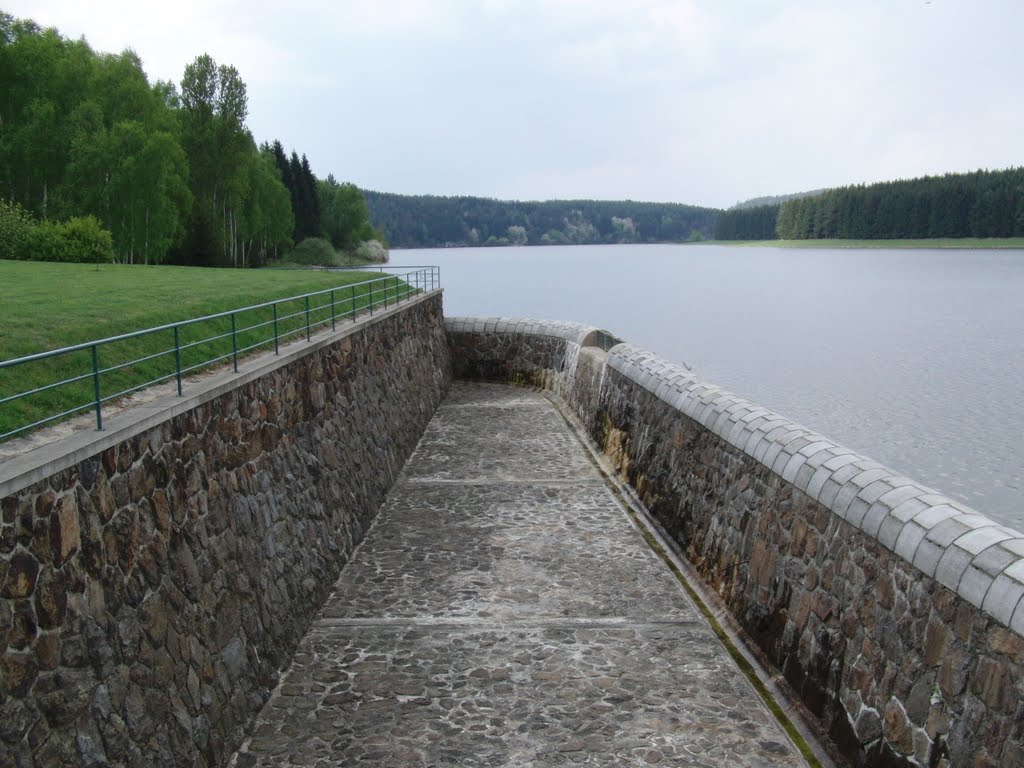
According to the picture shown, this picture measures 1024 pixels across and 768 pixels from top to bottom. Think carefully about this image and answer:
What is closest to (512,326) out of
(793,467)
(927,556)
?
(793,467)

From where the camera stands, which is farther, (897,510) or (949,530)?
(897,510)

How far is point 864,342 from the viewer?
160 ft

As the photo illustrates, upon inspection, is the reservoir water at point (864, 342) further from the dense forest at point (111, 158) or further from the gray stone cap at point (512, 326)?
the dense forest at point (111, 158)

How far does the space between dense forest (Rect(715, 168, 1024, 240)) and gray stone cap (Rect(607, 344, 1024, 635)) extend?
115 m

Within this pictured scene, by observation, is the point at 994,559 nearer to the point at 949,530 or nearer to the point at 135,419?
the point at 949,530

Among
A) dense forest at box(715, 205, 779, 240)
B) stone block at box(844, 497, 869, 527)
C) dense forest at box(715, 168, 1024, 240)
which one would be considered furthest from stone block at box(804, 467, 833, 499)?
dense forest at box(715, 205, 779, 240)

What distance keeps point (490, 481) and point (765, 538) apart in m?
7.84

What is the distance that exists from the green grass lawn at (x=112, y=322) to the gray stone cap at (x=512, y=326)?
515 cm

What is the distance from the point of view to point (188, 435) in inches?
322

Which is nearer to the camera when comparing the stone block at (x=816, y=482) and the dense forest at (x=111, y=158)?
the stone block at (x=816, y=482)

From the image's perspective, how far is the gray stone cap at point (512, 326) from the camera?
2638cm

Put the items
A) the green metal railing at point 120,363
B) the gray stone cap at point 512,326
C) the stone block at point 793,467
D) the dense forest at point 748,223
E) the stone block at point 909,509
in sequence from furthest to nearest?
the dense forest at point 748,223 → the gray stone cap at point 512,326 → the stone block at point 793,467 → the stone block at point 909,509 → the green metal railing at point 120,363

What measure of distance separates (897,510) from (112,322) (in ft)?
35.2

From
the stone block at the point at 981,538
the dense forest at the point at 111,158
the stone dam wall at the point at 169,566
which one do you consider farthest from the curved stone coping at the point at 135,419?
the dense forest at the point at 111,158
